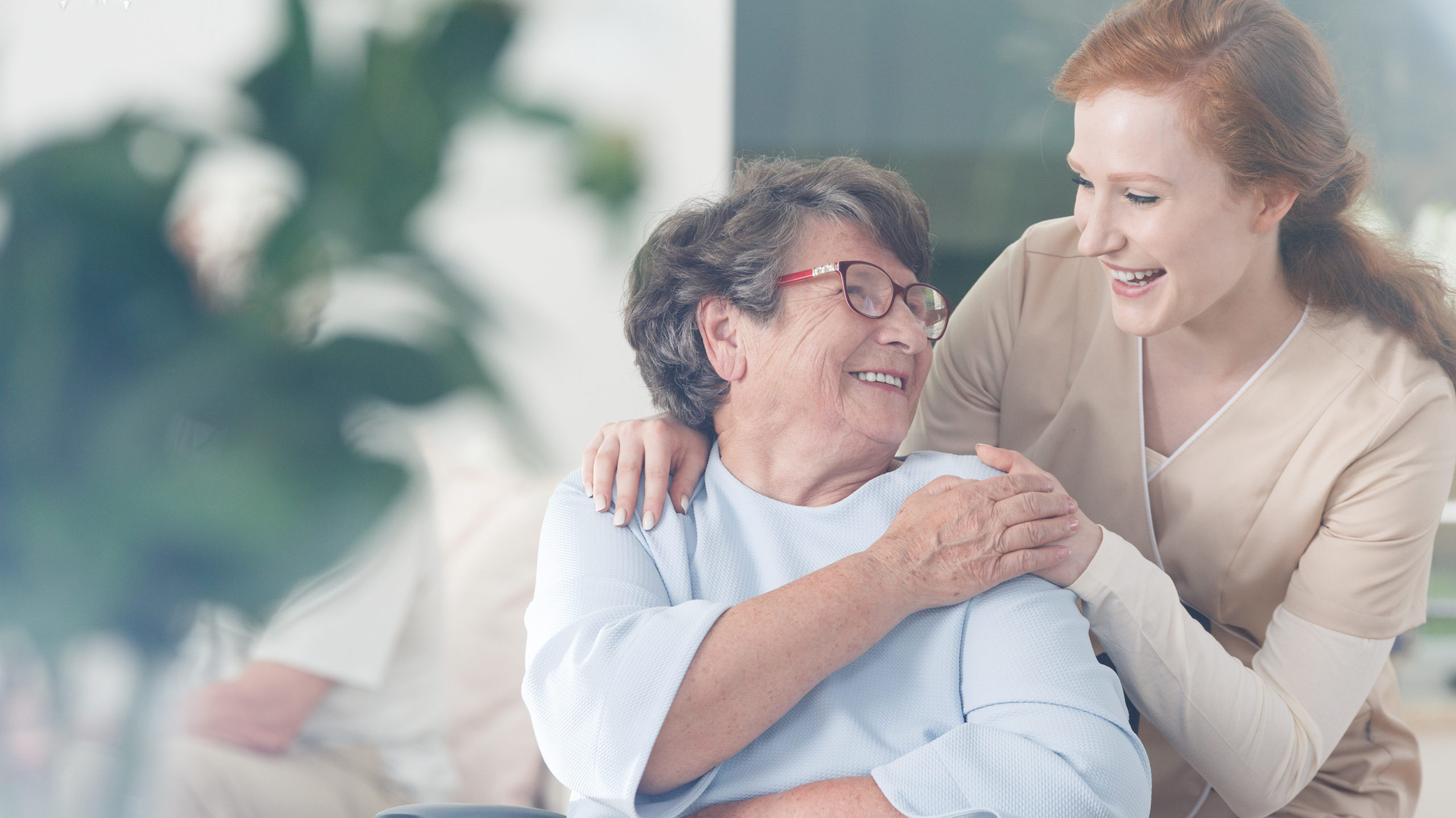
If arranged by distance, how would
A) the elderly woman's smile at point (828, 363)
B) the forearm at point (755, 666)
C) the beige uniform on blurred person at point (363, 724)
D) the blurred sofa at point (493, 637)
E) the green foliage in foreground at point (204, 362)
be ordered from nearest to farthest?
the forearm at point (755, 666) → the elderly woman's smile at point (828, 363) → the blurred sofa at point (493, 637) → the beige uniform on blurred person at point (363, 724) → the green foliage in foreground at point (204, 362)

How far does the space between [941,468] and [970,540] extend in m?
0.21

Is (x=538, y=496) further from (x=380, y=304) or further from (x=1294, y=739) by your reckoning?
(x=1294, y=739)

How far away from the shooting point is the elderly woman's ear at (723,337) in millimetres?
1307

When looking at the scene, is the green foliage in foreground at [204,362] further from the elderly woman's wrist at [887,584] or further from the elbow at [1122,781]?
the elbow at [1122,781]

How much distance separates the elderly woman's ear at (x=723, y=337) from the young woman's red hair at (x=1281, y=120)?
53cm

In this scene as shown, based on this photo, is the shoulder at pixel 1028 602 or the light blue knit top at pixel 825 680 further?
the shoulder at pixel 1028 602

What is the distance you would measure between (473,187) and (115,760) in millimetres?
1916

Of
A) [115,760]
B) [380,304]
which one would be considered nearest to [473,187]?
[380,304]

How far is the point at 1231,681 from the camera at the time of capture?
4.01ft

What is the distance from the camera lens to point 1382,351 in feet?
4.49

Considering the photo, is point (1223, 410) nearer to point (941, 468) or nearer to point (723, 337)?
point (941, 468)

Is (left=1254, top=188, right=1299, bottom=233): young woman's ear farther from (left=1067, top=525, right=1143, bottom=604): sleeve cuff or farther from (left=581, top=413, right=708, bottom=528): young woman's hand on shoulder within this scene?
(left=581, top=413, right=708, bottom=528): young woman's hand on shoulder

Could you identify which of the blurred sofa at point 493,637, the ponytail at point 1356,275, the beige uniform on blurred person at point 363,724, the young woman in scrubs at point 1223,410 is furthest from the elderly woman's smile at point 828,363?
the beige uniform on blurred person at point 363,724

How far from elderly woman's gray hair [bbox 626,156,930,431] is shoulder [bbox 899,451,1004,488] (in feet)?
0.82
